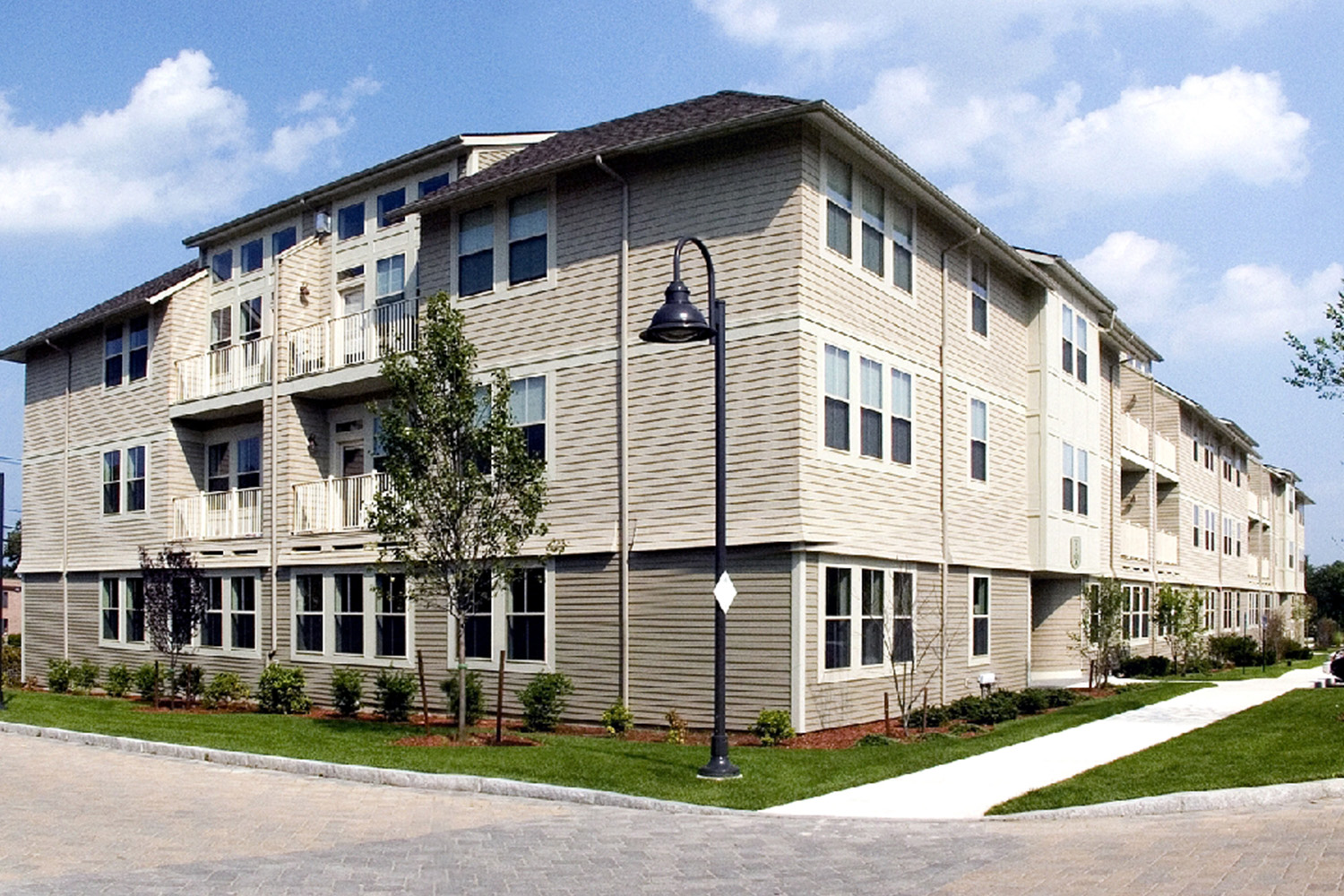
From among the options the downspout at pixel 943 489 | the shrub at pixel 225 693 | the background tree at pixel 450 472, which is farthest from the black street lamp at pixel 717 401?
the shrub at pixel 225 693

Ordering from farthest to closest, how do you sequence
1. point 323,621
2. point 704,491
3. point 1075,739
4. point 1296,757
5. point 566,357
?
point 323,621 < point 566,357 < point 704,491 < point 1075,739 < point 1296,757

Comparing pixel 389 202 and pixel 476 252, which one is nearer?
pixel 476 252

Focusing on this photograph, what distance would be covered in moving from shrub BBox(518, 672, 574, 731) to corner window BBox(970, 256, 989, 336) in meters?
10.8

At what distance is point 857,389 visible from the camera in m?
20.3

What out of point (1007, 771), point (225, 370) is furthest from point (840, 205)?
point (225, 370)

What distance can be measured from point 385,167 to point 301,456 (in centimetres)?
614

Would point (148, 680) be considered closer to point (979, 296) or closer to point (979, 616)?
point (979, 616)

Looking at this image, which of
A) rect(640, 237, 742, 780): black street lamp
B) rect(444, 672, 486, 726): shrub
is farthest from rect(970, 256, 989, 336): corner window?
rect(444, 672, 486, 726): shrub

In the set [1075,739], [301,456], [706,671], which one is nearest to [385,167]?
[301,456]

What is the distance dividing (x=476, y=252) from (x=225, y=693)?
10622 mm

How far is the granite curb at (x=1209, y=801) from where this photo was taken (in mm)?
12148

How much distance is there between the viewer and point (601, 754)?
16.2 metres

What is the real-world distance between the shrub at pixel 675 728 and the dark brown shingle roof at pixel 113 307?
17947 mm

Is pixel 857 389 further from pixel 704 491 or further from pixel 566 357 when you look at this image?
pixel 566 357
